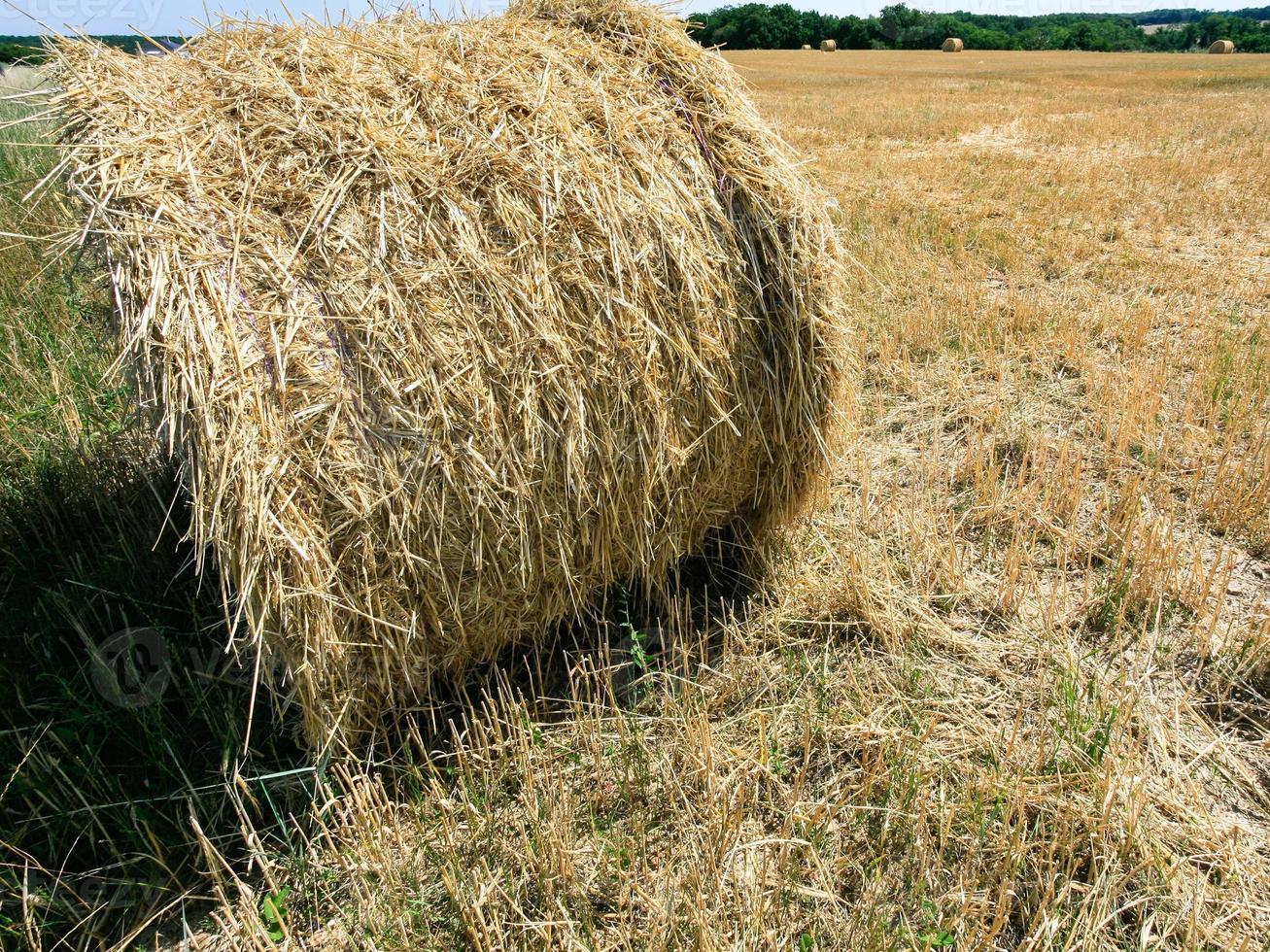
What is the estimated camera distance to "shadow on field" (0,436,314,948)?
2.32 m

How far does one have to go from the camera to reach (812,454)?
3.34 metres

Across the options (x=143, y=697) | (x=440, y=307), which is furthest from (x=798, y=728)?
(x=143, y=697)

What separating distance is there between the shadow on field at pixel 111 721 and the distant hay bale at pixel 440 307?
0.35 m

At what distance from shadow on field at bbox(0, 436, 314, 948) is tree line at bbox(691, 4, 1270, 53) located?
153 ft

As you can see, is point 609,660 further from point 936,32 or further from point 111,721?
point 936,32

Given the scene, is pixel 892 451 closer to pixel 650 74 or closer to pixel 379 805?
pixel 650 74

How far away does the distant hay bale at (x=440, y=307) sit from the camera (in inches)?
85.6

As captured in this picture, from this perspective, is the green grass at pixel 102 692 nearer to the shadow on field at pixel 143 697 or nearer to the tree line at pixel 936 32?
the shadow on field at pixel 143 697

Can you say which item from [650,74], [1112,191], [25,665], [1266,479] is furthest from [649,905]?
[1112,191]

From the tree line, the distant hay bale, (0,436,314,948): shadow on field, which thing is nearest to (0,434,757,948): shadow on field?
(0,436,314,948): shadow on field

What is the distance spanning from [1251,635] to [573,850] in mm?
2638

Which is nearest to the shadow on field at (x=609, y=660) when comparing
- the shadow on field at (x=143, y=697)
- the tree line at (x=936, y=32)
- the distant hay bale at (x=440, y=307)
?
the shadow on field at (x=143, y=697)

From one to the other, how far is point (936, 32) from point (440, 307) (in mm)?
70826

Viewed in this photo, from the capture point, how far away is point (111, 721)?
270 cm
